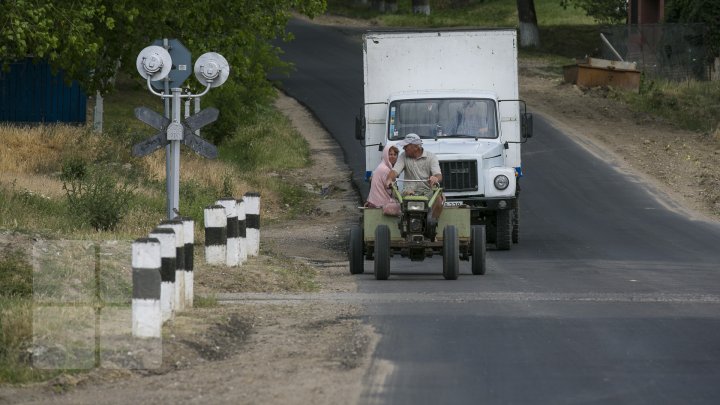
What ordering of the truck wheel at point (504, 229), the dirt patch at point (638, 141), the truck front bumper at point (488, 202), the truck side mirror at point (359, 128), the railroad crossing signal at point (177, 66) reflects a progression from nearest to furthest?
the railroad crossing signal at point (177, 66), the truck front bumper at point (488, 202), the truck side mirror at point (359, 128), the truck wheel at point (504, 229), the dirt patch at point (638, 141)

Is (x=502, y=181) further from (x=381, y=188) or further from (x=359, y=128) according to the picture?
(x=381, y=188)

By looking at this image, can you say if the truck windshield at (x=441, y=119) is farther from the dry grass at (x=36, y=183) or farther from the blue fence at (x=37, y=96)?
the blue fence at (x=37, y=96)

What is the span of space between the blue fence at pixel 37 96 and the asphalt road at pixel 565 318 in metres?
15.3

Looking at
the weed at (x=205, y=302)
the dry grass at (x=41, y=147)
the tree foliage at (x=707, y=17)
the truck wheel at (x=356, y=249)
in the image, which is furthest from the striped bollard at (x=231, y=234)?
the tree foliage at (x=707, y=17)

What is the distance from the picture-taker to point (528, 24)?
2462 inches

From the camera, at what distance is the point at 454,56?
24.0 m

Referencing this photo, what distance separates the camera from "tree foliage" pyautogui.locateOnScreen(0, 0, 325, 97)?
28.0 m

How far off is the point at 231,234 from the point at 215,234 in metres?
0.56

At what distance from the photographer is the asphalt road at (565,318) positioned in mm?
9766

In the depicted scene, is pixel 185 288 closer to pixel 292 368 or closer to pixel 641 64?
pixel 292 368

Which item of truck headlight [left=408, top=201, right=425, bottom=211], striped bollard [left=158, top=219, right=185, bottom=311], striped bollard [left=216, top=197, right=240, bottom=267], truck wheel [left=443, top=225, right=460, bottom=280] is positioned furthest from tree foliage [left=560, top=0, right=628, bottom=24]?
striped bollard [left=158, top=219, right=185, bottom=311]

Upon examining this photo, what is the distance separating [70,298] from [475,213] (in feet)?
36.4

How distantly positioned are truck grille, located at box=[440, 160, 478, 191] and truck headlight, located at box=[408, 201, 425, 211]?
15.3 ft

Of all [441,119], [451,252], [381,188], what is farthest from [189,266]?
[441,119]
